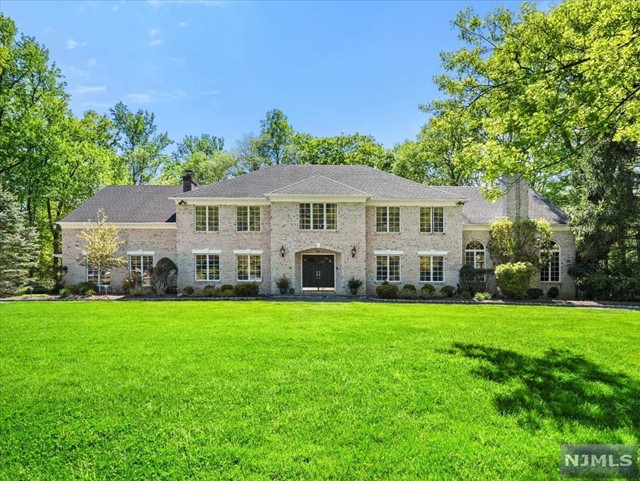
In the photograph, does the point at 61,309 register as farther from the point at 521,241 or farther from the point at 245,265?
the point at 521,241

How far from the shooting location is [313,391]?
5711 mm

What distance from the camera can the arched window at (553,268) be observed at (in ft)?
77.0

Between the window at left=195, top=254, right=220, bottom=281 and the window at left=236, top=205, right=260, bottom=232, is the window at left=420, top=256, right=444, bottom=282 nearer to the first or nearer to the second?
the window at left=236, top=205, right=260, bottom=232

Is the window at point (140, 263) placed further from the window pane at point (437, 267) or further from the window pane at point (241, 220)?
the window pane at point (437, 267)

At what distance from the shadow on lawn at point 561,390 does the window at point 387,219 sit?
1580 centimetres

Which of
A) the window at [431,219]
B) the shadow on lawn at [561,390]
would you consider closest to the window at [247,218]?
the window at [431,219]

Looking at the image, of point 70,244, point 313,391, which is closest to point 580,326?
point 313,391

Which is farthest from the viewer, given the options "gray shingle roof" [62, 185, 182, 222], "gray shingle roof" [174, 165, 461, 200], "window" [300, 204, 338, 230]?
"gray shingle roof" [62, 185, 182, 222]

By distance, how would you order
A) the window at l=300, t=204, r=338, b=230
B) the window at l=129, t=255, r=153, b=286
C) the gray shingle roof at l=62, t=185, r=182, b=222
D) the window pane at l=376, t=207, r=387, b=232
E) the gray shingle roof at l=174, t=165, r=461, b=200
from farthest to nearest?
the gray shingle roof at l=62, t=185, r=182, b=222
the window at l=129, t=255, r=153, b=286
the window pane at l=376, t=207, r=387, b=232
the gray shingle roof at l=174, t=165, r=461, b=200
the window at l=300, t=204, r=338, b=230

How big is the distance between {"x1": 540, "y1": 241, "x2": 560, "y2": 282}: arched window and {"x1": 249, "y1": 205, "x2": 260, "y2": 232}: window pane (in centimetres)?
1933

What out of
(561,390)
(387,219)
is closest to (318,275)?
(387,219)

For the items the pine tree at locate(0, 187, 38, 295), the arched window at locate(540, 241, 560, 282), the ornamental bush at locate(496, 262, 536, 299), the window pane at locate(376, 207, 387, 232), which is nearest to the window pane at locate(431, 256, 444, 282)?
the ornamental bush at locate(496, 262, 536, 299)

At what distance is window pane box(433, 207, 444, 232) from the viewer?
76.3ft

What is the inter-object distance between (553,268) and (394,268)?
10.8 m
